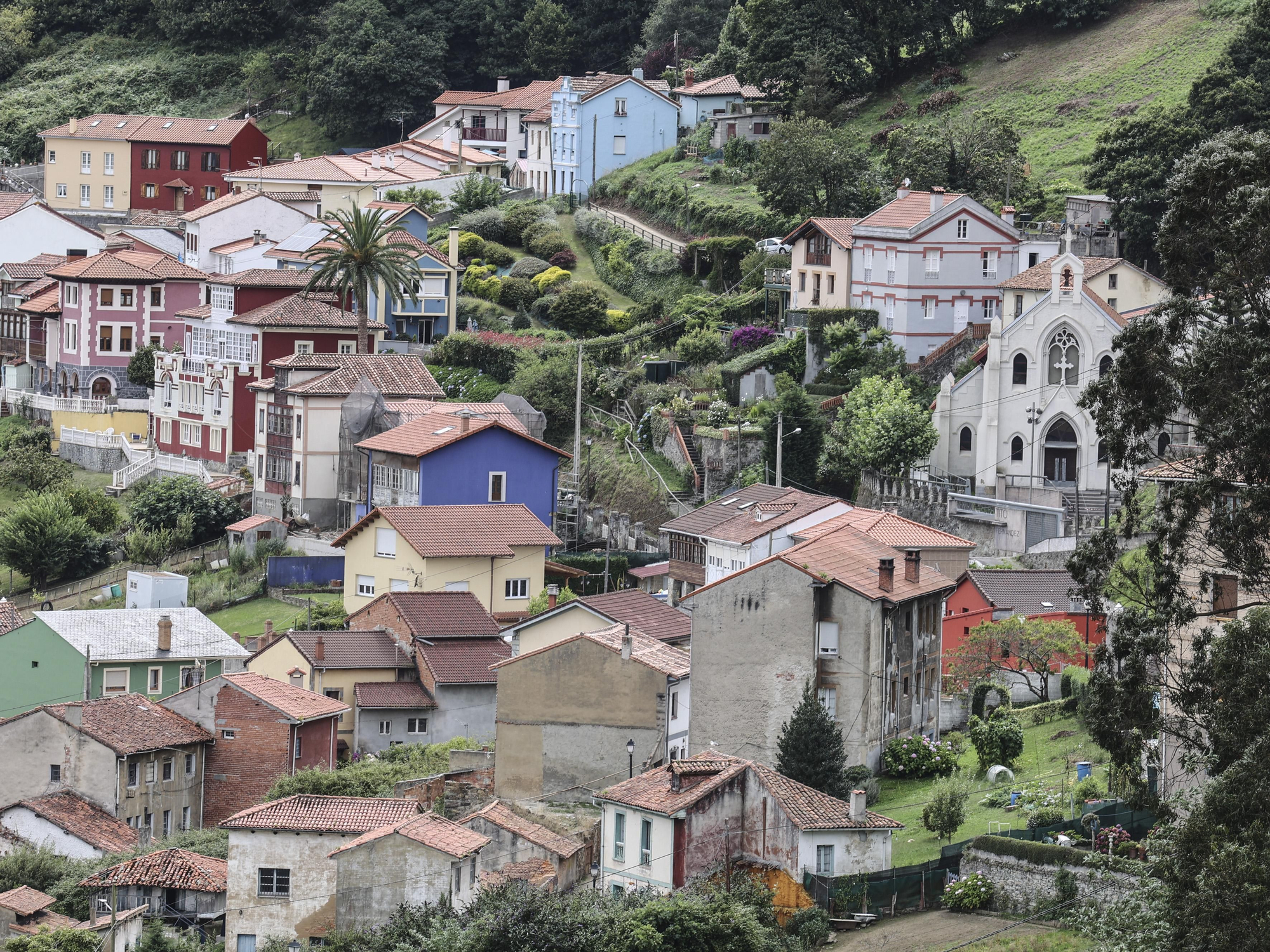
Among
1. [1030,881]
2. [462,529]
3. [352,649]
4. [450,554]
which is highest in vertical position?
[462,529]

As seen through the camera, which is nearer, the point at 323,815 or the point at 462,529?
the point at 323,815

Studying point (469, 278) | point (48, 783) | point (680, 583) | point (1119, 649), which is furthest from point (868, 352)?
point (1119, 649)

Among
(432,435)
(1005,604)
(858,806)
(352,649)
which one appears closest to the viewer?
(858,806)

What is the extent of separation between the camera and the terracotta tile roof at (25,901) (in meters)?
50.3

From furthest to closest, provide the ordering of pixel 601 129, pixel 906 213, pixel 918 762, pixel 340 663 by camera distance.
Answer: pixel 601 129
pixel 906 213
pixel 340 663
pixel 918 762

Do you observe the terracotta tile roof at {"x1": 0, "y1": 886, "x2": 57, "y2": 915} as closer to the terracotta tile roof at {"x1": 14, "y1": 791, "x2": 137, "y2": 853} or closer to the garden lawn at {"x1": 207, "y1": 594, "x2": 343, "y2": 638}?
the terracotta tile roof at {"x1": 14, "y1": 791, "x2": 137, "y2": 853}

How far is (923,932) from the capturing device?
42.9m

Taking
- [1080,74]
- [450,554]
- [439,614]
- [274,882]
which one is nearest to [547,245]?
[1080,74]

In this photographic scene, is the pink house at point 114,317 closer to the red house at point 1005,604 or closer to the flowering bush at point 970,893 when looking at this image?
the red house at point 1005,604

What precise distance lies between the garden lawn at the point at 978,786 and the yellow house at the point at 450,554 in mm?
22167

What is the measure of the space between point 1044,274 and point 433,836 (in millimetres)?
40651

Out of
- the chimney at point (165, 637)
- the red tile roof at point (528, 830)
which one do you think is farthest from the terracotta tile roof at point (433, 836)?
the chimney at point (165, 637)

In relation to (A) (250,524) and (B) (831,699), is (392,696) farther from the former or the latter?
(A) (250,524)

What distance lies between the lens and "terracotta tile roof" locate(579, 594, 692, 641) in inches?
2375
